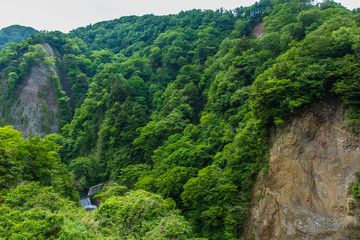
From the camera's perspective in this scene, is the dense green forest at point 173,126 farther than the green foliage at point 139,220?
Yes

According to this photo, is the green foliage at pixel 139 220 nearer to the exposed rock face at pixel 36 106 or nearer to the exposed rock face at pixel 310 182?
the exposed rock face at pixel 310 182

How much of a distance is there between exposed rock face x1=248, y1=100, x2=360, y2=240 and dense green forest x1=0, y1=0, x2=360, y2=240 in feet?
2.91

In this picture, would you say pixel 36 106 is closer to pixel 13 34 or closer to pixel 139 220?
pixel 139 220

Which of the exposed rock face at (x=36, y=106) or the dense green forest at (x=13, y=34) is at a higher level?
the dense green forest at (x=13, y=34)

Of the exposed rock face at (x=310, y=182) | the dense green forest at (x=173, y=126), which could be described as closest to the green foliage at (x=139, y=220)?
the dense green forest at (x=173, y=126)

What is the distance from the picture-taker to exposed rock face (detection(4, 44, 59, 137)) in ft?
142

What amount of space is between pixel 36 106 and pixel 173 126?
35.2 metres

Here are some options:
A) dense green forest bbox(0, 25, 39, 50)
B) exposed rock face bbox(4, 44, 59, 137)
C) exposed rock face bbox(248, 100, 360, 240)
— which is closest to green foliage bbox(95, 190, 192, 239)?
exposed rock face bbox(248, 100, 360, 240)

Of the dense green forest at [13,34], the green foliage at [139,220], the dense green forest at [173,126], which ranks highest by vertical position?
the dense green forest at [13,34]

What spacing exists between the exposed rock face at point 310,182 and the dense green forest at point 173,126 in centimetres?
89

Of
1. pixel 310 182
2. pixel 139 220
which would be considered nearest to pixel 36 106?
pixel 139 220

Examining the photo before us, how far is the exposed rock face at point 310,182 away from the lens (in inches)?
491

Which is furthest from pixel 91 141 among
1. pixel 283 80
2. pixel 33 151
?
pixel 283 80

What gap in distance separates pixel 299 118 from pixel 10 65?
191 feet
